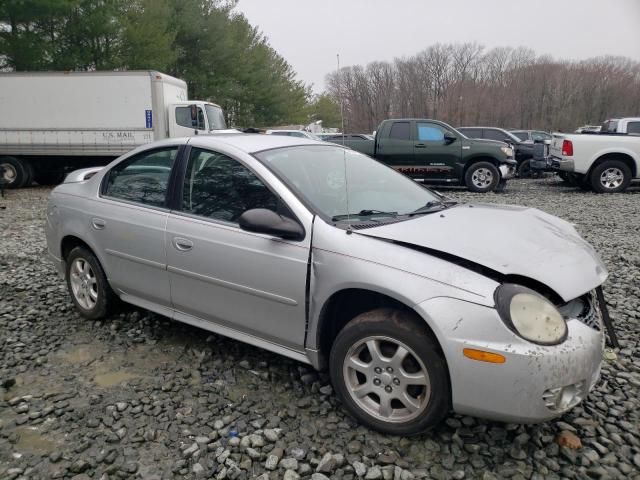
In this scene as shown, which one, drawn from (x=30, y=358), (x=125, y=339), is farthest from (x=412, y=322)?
(x=30, y=358)

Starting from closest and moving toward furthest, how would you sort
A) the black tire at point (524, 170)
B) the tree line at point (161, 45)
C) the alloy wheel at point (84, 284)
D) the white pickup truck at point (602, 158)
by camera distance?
the alloy wheel at point (84, 284), the white pickup truck at point (602, 158), the black tire at point (524, 170), the tree line at point (161, 45)

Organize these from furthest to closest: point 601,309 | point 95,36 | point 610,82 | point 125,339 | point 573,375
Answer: point 610,82
point 95,36
point 125,339
point 601,309
point 573,375

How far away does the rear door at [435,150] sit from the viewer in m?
12.0

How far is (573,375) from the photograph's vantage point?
2109mm

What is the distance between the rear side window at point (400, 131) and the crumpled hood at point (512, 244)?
9540 mm

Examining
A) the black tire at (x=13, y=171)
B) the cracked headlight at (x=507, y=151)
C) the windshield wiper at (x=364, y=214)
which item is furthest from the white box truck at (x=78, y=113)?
the windshield wiper at (x=364, y=214)

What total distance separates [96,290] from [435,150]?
32.2 ft

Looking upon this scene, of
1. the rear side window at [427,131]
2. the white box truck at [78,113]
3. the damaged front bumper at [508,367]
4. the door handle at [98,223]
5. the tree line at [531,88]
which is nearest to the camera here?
the damaged front bumper at [508,367]

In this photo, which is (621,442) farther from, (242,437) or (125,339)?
(125,339)

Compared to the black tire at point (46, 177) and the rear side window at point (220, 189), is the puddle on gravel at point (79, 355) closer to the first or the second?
the rear side window at point (220, 189)

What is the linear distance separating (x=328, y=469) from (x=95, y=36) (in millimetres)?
20415

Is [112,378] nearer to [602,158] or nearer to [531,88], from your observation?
[602,158]

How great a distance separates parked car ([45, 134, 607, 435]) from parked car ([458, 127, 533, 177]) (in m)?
13.2

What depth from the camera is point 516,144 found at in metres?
15.7
